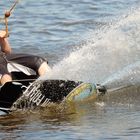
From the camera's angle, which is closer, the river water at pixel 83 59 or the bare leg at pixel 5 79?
the river water at pixel 83 59

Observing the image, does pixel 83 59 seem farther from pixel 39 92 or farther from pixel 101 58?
pixel 39 92

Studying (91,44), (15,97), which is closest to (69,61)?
(91,44)

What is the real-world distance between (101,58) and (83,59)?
854 mm

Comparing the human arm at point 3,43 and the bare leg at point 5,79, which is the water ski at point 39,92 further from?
the human arm at point 3,43

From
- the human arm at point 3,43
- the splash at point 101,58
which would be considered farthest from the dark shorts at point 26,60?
the splash at point 101,58

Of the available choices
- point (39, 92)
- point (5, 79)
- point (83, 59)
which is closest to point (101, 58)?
point (83, 59)

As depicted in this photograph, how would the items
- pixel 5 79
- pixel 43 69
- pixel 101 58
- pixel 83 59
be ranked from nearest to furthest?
pixel 5 79, pixel 43 69, pixel 83 59, pixel 101 58

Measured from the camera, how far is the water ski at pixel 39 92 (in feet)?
30.1

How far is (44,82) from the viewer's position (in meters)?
9.42

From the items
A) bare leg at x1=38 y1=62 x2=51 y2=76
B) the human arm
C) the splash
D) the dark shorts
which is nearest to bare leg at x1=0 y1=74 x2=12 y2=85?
the dark shorts

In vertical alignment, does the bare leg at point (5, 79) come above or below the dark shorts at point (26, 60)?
below

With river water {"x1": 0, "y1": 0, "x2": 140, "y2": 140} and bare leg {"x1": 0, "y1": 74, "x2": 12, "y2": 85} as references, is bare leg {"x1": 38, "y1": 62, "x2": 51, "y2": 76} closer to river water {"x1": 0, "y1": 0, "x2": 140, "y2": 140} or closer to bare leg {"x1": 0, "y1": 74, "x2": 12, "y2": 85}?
river water {"x1": 0, "y1": 0, "x2": 140, "y2": 140}

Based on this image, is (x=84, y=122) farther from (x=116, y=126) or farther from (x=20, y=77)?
(x=20, y=77)

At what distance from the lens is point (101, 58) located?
11.7m
